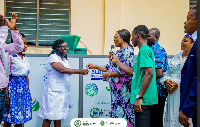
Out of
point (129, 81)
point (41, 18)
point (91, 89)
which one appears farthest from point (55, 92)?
point (41, 18)

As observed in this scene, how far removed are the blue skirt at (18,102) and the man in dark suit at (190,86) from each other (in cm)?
227

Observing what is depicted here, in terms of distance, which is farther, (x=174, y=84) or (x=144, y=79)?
(x=174, y=84)

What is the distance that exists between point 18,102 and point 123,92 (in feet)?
4.97

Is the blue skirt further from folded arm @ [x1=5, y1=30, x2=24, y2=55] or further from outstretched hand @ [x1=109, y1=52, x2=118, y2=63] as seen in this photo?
outstretched hand @ [x1=109, y1=52, x2=118, y2=63]

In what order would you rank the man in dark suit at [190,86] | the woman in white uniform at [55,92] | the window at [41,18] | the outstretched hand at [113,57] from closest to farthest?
the man in dark suit at [190,86], the outstretched hand at [113,57], the woman in white uniform at [55,92], the window at [41,18]

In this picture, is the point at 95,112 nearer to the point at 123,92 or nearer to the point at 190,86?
the point at 123,92

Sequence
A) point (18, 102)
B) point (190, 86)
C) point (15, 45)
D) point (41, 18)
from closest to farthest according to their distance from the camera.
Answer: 1. point (190, 86)
2. point (15, 45)
3. point (18, 102)
4. point (41, 18)

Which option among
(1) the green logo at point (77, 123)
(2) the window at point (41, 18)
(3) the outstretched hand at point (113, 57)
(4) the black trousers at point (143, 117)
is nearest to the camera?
(1) the green logo at point (77, 123)

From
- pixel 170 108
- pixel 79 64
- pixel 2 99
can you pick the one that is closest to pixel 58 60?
pixel 79 64

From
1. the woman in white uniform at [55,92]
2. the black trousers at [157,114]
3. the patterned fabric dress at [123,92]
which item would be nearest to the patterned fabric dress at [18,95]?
the woman in white uniform at [55,92]

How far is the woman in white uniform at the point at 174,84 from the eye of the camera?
2.93 meters

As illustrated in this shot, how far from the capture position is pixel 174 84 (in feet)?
9.64

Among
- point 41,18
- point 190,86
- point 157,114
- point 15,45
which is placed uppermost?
point 41,18

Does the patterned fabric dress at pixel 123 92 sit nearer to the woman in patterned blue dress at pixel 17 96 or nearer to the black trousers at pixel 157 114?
the black trousers at pixel 157 114
